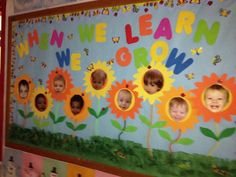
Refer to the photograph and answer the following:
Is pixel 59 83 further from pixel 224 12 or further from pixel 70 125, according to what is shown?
pixel 224 12

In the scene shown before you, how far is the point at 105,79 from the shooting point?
1.51 meters

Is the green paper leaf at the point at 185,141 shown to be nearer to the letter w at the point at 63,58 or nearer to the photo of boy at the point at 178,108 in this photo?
the photo of boy at the point at 178,108

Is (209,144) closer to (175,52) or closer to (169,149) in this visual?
(169,149)

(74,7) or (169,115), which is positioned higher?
(74,7)

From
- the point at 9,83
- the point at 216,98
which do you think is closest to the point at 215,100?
the point at 216,98

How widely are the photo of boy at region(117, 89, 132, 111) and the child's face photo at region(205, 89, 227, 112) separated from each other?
400mm

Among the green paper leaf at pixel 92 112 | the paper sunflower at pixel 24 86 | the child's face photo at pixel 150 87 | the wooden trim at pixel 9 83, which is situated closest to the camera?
the child's face photo at pixel 150 87

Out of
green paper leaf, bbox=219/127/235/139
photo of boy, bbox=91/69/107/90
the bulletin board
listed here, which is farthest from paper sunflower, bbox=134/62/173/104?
green paper leaf, bbox=219/127/235/139

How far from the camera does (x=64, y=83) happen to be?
1.68 meters

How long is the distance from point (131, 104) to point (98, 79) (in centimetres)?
26

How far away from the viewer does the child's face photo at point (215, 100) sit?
1.16m

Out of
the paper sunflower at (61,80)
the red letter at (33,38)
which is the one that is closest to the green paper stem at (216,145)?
the paper sunflower at (61,80)

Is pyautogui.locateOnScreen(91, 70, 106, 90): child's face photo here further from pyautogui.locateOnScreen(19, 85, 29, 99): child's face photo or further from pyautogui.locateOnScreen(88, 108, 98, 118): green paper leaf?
pyautogui.locateOnScreen(19, 85, 29, 99): child's face photo

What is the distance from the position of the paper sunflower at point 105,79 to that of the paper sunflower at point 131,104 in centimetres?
4
